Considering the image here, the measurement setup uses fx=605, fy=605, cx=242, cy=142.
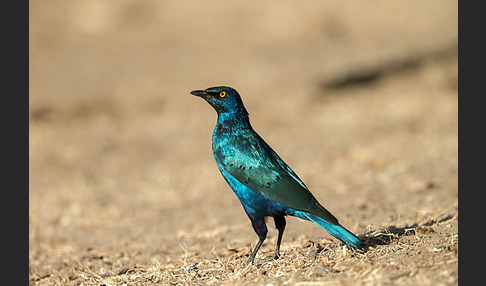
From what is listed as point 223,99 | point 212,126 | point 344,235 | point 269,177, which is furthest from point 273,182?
point 212,126

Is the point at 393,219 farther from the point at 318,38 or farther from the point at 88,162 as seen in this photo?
the point at 318,38

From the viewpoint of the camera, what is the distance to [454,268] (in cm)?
373

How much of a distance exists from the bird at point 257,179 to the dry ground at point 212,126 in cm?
27

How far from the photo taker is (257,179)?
4730 millimetres

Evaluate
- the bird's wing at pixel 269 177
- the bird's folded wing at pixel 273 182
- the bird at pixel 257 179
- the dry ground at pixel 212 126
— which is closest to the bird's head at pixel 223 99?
the bird at pixel 257 179

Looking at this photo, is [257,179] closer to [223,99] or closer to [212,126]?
[223,99]

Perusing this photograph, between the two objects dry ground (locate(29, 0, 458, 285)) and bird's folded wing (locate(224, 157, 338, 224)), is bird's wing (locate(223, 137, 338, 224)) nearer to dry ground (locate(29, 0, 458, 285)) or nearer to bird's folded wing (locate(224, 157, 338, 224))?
bird's folded wing (locate(224, 157, 338, 224))

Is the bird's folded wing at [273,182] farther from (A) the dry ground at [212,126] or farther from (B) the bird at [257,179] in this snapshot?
(A) the dry ground at [212,126]

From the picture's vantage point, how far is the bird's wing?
457 centimetres

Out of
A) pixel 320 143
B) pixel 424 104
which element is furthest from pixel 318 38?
pixel 320 143

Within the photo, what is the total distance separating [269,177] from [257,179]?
10 cm

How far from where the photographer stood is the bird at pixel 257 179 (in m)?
4.53

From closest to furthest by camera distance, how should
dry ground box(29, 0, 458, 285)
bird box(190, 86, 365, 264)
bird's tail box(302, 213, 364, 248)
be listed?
bird's tail box(302, 213, 364, 248) → bird box(190, 86, 365, 264) → dry ground box(29, 0, 458, 285)

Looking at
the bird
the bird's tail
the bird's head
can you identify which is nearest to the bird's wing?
the bird
